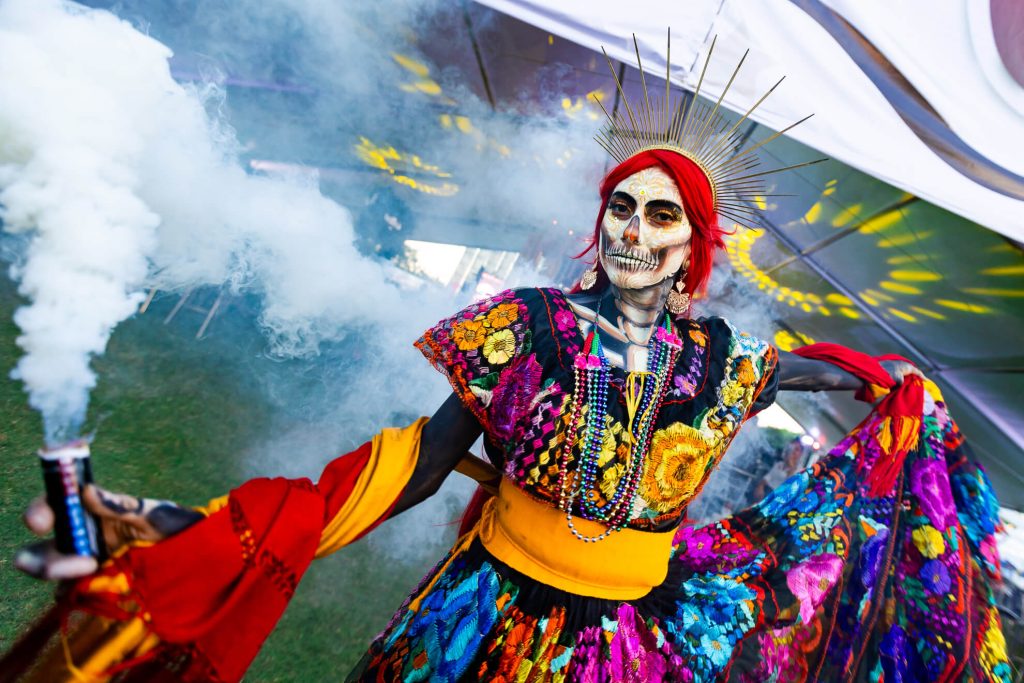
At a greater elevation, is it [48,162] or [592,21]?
[592,21]

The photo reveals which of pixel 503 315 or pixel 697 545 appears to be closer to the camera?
pixel 503 315

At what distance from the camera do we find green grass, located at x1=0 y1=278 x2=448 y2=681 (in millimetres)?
2379

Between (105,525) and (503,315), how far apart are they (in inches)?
42.7

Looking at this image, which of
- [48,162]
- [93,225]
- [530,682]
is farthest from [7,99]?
[530,682]

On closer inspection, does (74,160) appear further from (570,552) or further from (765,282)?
(765,282)

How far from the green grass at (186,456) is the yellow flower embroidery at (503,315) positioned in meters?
1.85

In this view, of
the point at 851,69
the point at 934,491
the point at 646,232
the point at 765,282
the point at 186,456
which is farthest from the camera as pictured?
the point at 765,282

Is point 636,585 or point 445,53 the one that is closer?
point 636,585

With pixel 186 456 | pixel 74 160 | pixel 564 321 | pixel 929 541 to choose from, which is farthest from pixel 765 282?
pixel 74 160

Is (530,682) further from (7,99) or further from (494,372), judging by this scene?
(7,99)

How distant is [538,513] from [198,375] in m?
2.67

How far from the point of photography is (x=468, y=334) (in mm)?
1672

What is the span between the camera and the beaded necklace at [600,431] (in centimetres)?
154

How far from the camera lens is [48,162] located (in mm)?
2432
